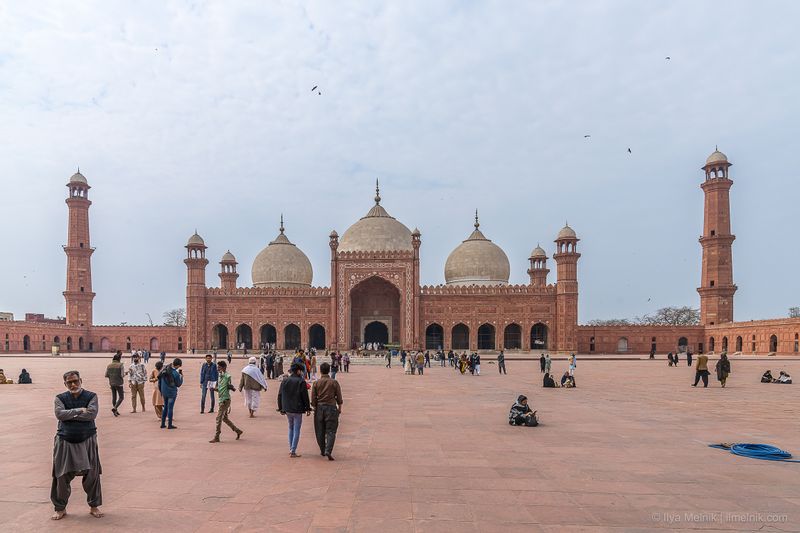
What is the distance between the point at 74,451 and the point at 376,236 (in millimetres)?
42361

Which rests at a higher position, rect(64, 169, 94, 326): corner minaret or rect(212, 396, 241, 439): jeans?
rect(64, 169, 94, 326): corner minaret

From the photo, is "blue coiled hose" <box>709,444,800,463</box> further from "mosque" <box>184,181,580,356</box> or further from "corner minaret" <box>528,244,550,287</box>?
"corner minaret" <box>528,244,550,287</box>

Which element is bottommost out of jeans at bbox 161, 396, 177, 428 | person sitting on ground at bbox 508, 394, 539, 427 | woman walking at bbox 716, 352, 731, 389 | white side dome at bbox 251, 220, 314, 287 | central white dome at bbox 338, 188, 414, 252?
woman walking at bbox 716, 352, 731, 389

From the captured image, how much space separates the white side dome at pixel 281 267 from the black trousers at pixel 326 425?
141ft

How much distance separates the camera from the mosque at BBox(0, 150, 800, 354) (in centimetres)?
4122

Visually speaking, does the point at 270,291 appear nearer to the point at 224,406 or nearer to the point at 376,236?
the point at 376,236

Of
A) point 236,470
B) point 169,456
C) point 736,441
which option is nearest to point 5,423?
point 169,456

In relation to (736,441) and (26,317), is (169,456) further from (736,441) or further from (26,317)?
A: (26,317)

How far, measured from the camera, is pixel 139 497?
502cm

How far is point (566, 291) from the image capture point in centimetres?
4125

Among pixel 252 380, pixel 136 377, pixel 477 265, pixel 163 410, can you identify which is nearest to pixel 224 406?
Answer: pixel 252 380

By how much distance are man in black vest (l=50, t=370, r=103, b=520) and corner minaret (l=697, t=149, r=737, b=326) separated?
155ft

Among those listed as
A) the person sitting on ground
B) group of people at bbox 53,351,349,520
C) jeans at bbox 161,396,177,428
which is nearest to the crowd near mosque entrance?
group of people at bbox 53,351,349,520

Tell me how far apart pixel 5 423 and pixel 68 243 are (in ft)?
144
